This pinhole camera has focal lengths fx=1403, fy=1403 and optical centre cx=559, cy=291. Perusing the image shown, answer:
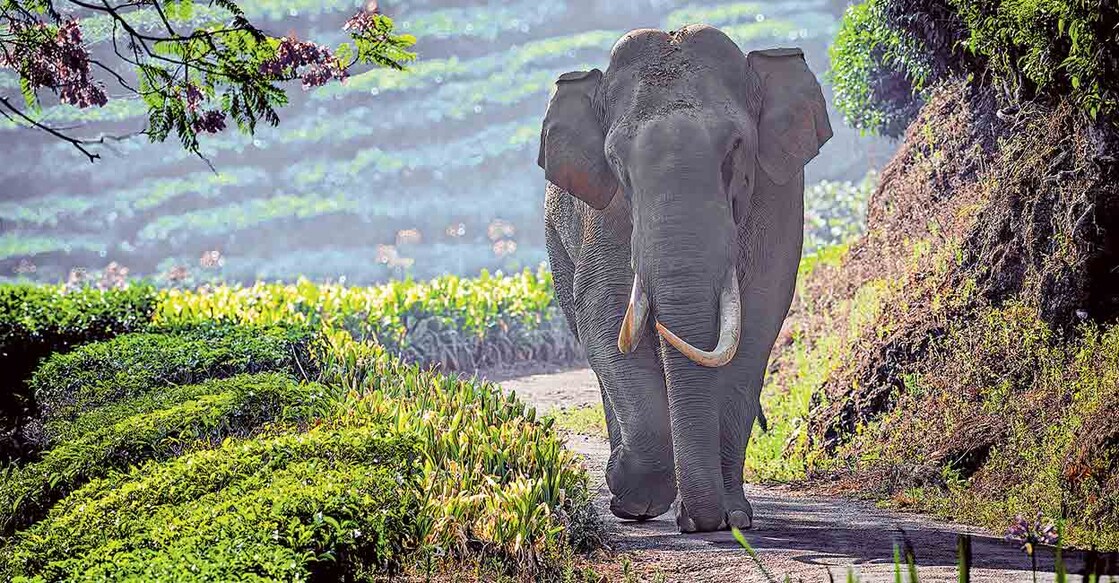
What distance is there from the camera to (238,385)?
808cm

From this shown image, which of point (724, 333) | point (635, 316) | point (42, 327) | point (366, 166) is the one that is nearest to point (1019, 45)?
point (724, 333)

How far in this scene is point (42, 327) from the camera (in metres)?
12.8

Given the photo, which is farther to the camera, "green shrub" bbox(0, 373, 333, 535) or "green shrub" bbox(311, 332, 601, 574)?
"green shrub" bbox(0, 373, 333, 535)

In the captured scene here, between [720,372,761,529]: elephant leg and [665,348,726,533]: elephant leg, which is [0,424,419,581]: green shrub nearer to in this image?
[665,348,726,533]: elephant leg

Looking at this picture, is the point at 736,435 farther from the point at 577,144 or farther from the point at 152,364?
the point at 152,364

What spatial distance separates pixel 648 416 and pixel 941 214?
632 centimetres

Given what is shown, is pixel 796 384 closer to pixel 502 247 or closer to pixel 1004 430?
pixel 1004 430

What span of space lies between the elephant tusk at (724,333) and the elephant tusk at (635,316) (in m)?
0.24

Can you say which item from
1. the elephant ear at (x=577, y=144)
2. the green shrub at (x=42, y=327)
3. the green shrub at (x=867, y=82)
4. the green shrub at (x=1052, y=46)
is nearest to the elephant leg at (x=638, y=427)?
the elephant ear at (x=577, y=144)

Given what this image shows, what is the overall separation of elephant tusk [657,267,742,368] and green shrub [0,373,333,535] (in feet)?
7.09

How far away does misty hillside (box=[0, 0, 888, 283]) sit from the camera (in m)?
47.0

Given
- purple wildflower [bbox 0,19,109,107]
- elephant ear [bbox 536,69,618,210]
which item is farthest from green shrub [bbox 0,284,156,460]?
elephant ear [bbox 536,69,618,210]

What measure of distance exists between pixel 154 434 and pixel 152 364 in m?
2.80

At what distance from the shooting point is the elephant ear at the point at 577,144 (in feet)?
26.2
